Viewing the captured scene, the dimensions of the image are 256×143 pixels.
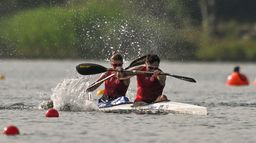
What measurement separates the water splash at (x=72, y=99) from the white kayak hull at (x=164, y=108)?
870mm

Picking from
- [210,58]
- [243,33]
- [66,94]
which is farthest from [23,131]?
[243,33]

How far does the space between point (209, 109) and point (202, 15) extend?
50467mm

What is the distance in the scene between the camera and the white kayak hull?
2678cm

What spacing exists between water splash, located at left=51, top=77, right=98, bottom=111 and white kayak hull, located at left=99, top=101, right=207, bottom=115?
2.85 feet

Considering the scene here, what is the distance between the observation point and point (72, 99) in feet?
96.0

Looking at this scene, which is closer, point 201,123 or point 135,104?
point 201,123

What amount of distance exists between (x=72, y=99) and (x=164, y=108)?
11.0 feet

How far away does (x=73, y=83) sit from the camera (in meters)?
30.3

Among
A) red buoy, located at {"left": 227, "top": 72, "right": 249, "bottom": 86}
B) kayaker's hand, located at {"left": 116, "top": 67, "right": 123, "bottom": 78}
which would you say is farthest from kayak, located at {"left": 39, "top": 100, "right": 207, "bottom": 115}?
red buoy, located at {"left": 227, "top": 72, "right": 249, "bottom": 86}

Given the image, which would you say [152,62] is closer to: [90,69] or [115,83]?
[115,83]

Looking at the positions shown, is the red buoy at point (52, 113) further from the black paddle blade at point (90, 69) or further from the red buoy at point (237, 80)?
the red buoy at point (237, 80)

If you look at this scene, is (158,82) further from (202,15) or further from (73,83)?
(202,15)

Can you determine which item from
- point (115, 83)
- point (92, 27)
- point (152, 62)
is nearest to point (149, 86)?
point (152, 62)

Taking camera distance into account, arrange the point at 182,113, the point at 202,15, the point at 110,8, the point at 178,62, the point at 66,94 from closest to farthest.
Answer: the point at 182,113, the point at 66,94, the point at 110,8, the point at 178,62, the point at 202,15
